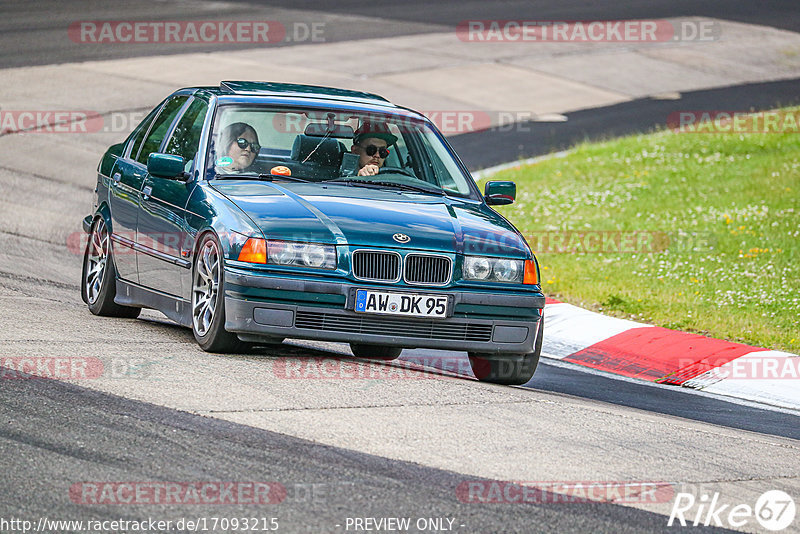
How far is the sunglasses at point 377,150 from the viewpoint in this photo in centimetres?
906

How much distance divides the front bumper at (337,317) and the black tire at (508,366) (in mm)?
379

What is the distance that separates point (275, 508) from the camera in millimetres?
5082

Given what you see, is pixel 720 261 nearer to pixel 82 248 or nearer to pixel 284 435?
pixel 82 248

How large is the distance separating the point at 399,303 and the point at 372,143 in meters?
1.85

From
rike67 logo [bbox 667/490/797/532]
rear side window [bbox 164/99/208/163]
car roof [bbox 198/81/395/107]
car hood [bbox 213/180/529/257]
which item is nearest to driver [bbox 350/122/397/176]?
car roof [bbox 198/81/395/107]

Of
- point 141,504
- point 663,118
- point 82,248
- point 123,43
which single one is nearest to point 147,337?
point 141,504

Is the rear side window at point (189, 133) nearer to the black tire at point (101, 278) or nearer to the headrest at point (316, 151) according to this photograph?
the headrest at point (316, 151)

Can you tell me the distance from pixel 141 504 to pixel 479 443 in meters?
1.90

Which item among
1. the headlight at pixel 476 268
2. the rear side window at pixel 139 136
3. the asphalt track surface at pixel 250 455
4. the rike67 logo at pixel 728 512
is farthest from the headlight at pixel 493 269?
the rear side window at pixel 139 136

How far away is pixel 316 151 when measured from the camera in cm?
883

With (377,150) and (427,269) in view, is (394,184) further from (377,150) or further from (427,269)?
(427,269)

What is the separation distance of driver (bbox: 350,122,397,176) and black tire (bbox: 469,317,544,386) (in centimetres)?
153

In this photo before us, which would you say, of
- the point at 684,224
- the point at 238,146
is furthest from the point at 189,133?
the point at 684,224

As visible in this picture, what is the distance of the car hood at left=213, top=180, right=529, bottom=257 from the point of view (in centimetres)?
762
